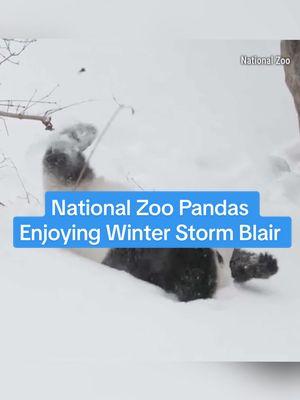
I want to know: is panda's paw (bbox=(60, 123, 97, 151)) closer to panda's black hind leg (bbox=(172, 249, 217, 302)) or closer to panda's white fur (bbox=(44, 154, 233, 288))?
panda's white fur (bbox=(44, 154, 233, 288))

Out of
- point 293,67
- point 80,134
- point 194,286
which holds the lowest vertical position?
point 194,286

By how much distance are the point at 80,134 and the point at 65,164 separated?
0.09 m

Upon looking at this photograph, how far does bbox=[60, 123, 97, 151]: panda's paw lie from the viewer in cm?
160

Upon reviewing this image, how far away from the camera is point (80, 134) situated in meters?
1.60

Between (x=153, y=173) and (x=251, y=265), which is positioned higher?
(x=153, y=173)

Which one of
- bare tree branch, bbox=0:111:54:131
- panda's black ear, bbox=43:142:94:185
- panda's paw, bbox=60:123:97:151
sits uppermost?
bare tree branch, bbox=0:111:54:131

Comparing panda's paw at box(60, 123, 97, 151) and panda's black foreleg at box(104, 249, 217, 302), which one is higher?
panda's paw at box(60, 123, 97, 151)

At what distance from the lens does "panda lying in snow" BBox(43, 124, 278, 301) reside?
157 cm

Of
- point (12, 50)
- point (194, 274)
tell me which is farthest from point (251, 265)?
point (12, 50)

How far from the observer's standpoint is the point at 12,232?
5.15 feet

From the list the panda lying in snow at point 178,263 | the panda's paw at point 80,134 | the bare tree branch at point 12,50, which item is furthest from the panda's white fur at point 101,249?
the bare tree branch at point 12,50

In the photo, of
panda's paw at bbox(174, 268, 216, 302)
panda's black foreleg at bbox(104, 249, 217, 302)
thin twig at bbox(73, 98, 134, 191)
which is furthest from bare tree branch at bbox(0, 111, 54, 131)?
panda's paw at bbox(174, 268, 216, 302)

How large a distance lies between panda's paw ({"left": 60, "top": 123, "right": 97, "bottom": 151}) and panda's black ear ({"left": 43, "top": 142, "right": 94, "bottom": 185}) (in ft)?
0.06

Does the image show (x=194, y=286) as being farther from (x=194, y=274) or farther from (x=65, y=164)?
(x=65, y=164)
